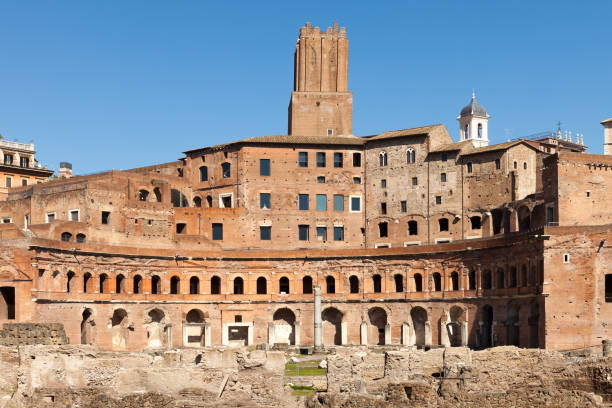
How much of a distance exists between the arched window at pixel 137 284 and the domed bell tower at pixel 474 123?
4535 cm

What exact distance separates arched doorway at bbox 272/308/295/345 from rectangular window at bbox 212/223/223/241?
7.46 m

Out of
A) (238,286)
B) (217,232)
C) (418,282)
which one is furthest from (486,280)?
(217,232)

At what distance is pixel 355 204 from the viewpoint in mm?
72875

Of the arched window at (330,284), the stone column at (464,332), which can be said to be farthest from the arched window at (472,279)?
the arched window at (330,284)

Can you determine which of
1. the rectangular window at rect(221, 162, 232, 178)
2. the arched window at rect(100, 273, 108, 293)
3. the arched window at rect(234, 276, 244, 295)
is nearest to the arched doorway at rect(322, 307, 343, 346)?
the arched window at rect(234, 276, 244, 295)

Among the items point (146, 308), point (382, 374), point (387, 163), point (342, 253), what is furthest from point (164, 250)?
point (382, 374)

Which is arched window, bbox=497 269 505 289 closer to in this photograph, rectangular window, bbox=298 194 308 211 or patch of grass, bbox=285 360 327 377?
patch of grass, bbox=285 360 327 377

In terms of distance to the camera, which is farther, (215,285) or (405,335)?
(215,285)

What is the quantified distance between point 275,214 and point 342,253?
683cm

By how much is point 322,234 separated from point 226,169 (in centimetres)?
955

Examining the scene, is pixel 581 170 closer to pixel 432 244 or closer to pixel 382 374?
pixel 432 244

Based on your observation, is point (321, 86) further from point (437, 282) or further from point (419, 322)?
point (419, 322)

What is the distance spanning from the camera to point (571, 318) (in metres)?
52.0

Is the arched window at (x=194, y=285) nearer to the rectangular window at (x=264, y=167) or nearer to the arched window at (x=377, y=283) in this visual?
the rectangular window at (x=264, y=167)
